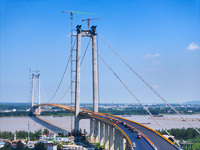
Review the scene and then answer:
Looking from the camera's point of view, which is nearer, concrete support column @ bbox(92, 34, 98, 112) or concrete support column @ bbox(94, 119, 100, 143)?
concrete support column @ bbox(94, 119, 100, 143)

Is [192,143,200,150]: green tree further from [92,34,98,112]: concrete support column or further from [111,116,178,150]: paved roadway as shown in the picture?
[111,116,178,150]: paved roadway

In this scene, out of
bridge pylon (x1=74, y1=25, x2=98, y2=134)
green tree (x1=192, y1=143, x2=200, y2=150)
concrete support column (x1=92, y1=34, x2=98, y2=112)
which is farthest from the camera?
bridge pylon (x1=74, y1=25, x2=98, y2=134)

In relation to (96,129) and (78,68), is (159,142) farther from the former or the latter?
(78,68)

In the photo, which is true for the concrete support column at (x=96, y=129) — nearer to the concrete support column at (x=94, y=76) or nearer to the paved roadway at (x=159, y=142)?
the concrete support column at (x=94, y=76)

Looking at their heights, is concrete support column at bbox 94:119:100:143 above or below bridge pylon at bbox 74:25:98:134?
below

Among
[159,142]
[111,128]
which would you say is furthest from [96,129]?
[159,142]

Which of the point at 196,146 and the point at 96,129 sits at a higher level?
the point at 96,129

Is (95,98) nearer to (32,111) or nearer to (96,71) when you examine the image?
(96,71)

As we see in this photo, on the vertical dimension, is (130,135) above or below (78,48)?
below

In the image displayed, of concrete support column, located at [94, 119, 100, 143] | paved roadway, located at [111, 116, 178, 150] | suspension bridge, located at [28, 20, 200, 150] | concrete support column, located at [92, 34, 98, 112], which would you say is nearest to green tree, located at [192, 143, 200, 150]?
suspension bridge, located at [28, 20, 200, 150]

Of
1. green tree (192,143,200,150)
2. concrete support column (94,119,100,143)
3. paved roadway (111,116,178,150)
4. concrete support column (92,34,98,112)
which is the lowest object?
green tree (192,143,200,150)

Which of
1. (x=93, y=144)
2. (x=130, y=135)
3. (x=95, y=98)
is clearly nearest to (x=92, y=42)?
(x=95, y=98)
